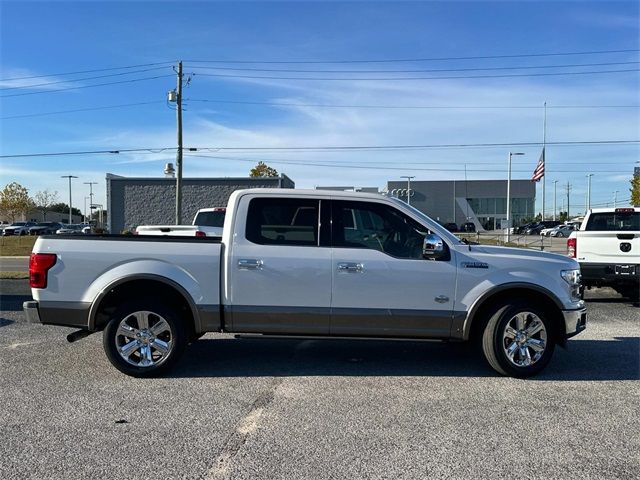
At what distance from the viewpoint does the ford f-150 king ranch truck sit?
→ 5637mm

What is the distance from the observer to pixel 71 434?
423 cm

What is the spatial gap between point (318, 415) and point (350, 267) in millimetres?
1552

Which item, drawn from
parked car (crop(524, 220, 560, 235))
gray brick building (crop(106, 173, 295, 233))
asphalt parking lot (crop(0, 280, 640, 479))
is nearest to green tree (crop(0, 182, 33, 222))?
gray brick building (crop(106, 173, 295, 233))

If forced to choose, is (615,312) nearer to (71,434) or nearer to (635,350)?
(635,350)

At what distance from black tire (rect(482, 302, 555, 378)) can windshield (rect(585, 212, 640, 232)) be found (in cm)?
661

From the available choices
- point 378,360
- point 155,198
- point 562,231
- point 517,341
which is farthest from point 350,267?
point 562,231

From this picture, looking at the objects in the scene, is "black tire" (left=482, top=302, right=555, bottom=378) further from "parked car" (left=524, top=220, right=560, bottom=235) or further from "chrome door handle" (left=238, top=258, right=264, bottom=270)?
"parked car" (left=524, top=220, right=560, bottom=235)

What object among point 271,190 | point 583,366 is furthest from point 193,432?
point 583,366

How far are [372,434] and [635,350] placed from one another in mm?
4511

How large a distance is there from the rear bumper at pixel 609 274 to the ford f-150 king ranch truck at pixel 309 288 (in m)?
5.58

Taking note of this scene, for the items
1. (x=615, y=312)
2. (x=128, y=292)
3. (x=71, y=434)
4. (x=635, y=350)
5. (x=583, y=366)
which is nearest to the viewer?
(x=71, y=434)

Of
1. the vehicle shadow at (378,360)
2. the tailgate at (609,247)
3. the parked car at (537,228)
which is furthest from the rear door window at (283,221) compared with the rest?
the parked car at (537,228)

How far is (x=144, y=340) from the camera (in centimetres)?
570

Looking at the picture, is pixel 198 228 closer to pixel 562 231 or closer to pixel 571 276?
pixel 571 276
